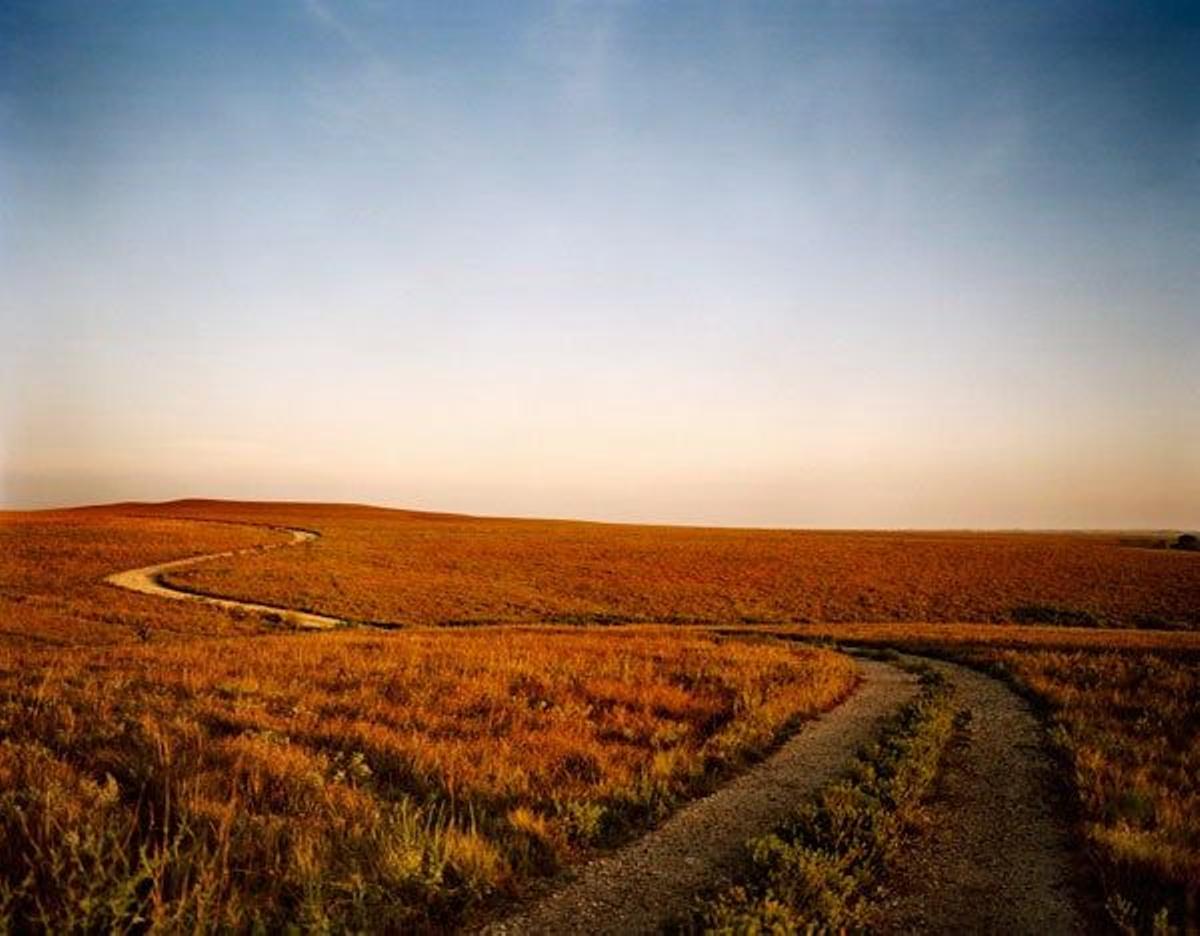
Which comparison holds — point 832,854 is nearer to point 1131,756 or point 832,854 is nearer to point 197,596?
point 1131,756

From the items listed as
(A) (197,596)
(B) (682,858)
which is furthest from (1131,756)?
(A) (197,596)

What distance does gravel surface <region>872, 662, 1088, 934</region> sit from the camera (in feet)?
19.4

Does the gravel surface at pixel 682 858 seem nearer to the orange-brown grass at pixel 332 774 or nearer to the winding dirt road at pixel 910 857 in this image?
the winding dirt road at pixel 910 857

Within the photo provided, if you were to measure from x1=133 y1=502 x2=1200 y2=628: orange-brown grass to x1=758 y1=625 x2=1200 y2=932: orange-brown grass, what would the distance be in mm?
19563

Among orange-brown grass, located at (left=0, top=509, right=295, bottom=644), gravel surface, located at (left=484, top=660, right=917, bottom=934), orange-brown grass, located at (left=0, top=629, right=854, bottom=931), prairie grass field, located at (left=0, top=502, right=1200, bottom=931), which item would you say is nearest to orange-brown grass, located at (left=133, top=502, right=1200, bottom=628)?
orange-brown grass, located at (left=0, top=509, right=295, bottom=644)

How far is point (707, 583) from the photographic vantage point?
175 feet

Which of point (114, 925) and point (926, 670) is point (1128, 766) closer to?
point (926, 670)

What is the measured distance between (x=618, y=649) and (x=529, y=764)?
41.0 feet

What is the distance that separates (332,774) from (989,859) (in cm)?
678

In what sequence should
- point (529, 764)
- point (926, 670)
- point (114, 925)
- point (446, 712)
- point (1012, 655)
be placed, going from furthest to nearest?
point (1012, 655), point (926, 670), point (446, 712), point (529, 764), point (114, 925)

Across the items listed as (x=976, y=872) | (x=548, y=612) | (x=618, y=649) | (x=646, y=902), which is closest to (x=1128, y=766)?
(x=976, y=872)

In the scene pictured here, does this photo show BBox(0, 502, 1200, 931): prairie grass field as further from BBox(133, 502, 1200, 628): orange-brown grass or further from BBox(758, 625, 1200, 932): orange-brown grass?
BBox(133, 502, 1200, 628): orange-brown grass

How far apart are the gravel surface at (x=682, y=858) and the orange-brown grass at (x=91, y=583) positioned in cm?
2706

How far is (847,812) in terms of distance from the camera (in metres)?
7.61
